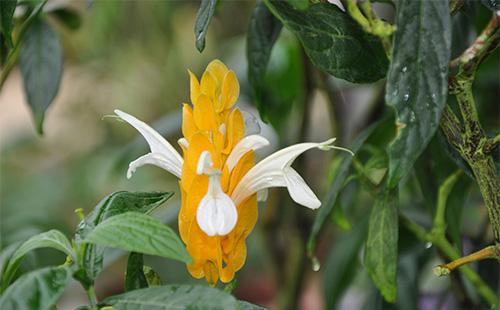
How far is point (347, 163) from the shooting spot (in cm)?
60

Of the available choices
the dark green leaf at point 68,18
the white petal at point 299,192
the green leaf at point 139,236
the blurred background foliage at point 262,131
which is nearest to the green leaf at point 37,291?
the green leaf at point 139,236

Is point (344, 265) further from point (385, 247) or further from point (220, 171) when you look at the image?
point (220, 171)

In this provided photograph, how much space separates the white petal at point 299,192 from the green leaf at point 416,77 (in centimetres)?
6

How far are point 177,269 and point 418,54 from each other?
1.25m

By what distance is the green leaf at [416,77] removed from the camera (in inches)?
15.6

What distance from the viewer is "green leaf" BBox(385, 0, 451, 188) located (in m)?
0.40

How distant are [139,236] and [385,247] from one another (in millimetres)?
208

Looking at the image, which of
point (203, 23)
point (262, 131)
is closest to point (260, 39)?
point (203, 23)

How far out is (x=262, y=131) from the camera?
118 centimetres

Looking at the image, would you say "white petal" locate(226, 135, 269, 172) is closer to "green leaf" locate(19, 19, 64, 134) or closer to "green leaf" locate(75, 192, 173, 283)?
"green leaf" locate(75, 192, 173, 283)

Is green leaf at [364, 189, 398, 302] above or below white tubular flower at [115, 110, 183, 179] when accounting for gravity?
below

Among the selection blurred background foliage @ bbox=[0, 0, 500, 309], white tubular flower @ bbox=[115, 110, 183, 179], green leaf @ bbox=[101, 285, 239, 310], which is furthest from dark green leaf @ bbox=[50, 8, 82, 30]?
green leaf @ bbox=[101, 285, 239, 310]

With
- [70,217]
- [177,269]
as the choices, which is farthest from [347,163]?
[70,217]

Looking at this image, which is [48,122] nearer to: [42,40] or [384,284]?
[42,40]
